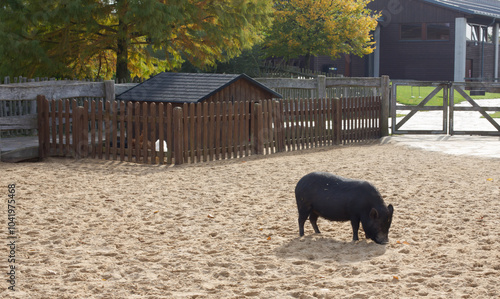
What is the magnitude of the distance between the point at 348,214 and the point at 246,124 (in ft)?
22.5

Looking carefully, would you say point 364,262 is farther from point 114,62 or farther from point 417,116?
point 417,116

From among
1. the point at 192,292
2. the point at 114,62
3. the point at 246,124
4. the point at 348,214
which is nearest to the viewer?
the point at 192,292

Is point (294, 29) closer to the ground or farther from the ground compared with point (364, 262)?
farther from the ground

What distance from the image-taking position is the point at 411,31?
42.5 m

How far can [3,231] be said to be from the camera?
22.4ft

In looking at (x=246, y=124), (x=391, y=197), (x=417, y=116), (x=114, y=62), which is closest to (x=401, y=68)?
(x=417, y=116)

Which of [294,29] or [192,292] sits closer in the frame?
[192,292]

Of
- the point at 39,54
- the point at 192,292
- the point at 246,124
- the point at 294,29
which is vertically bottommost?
the point at 192,292

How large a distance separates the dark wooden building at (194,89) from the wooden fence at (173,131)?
0.97 feet

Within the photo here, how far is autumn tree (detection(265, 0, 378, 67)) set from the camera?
98.9 ft

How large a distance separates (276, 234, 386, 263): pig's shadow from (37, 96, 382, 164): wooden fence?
5.57 m

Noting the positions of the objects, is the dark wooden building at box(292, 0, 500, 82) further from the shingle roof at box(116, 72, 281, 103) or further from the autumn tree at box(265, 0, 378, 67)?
the shingle roof at box(116, 72, 281, 103)

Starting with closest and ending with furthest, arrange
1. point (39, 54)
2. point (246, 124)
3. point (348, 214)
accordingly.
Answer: point (348, 214)
point (246, 124)
point (39, 54)

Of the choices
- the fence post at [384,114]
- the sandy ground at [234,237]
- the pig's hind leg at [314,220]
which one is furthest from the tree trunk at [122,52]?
the pig's hind leg at [314,220]
